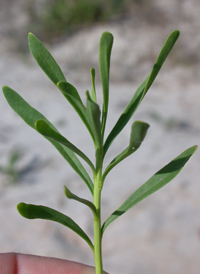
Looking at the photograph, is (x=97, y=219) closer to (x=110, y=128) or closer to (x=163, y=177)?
(x=163, y=177)

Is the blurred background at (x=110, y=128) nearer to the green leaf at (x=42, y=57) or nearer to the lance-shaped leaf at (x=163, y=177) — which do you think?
the lance-shaped leaf at (x=163, y=177)

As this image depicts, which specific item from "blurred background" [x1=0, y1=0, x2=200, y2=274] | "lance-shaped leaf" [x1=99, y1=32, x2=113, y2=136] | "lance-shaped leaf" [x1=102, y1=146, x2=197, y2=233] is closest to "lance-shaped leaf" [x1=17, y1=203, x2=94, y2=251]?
"lance-shaped leaf" [x1=102, y1=146, x2=197, y2=233]

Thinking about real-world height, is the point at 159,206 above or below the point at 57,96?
below

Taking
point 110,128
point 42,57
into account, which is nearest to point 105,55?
point 42,57

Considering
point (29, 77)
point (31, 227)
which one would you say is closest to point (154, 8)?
point (29, 77)

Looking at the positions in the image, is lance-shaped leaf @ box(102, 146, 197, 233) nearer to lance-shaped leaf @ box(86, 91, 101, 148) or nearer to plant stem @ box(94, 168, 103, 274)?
plant stem @ box(94, 168, 103, 274)

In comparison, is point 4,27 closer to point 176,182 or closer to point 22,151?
point 22,151
